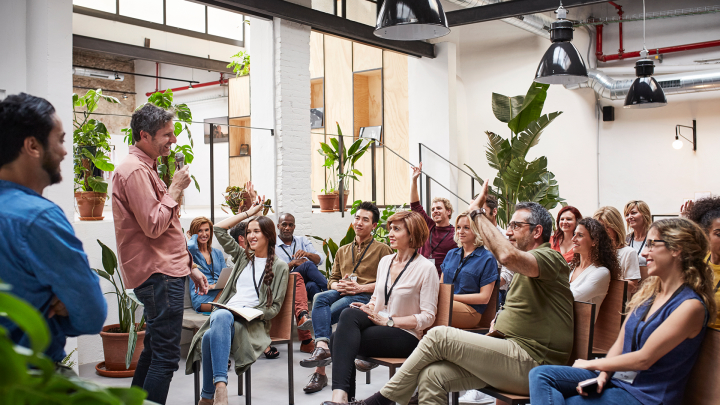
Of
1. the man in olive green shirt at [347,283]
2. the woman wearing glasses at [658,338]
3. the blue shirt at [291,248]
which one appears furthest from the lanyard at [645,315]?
the blue shirt at [291,248]

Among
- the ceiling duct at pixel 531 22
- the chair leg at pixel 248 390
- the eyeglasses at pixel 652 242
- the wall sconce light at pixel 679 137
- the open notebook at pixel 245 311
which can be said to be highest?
the ceiling duct at pixel 531 22

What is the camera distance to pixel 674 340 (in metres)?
1.98

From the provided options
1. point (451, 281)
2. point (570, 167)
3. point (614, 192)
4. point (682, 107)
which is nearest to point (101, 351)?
point (451, 281)

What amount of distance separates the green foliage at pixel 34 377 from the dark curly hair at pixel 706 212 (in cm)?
300

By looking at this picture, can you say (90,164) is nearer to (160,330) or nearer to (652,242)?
(160,330)

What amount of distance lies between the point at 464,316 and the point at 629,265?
3.64 ft

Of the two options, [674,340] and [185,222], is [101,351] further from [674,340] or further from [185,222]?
[674,340]

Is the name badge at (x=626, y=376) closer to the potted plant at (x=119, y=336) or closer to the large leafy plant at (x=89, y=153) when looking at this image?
the potted plant at (x=119, y=336)

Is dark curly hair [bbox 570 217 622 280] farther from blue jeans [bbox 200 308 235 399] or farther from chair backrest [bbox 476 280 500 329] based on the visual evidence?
blue jeans [bbox 200 308 235 399]

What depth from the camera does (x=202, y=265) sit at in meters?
4.80

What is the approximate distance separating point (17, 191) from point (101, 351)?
3.89m

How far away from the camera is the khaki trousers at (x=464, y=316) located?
3.48 m

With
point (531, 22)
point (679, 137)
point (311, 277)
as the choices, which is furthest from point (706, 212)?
point (679, 137)

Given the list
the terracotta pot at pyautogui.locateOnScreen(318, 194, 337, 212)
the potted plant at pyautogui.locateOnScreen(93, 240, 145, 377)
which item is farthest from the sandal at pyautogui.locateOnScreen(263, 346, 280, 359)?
the terracotta pot at pyautogui.locateOnScreen(318, 194, 337, 212)
